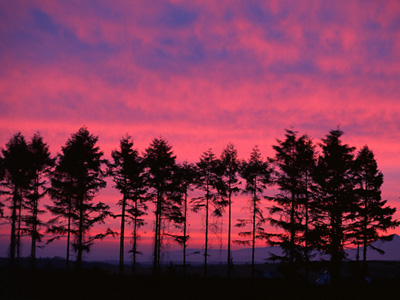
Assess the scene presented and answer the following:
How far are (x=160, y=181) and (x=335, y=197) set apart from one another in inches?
643

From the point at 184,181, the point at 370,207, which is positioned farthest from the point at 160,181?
the point at 370,207

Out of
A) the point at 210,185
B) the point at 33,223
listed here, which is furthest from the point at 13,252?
the point at 210,185

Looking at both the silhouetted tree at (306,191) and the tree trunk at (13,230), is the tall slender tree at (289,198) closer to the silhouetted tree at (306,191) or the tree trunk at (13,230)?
the silhouetted tree at (306,191)

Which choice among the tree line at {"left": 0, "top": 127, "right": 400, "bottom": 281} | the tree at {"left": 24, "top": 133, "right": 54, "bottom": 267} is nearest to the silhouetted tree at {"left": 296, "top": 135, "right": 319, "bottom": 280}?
the tree line at {"left": 0, "top": 127, "right": 400, "bottom": 281}

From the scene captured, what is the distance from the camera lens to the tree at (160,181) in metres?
37.2

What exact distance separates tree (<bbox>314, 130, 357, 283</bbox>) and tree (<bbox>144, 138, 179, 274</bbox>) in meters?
14.0

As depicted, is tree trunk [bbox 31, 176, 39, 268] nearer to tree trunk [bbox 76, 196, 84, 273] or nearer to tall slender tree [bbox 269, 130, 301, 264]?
tree trunk [bbox 76, 196, 84, 273]

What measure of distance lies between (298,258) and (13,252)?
2730cm

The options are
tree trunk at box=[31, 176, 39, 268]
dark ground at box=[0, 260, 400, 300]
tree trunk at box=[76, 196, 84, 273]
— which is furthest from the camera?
tree trunk at box=[31, 176, 39, 268]

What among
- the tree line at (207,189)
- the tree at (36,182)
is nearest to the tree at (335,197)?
the tree line at (207,189)

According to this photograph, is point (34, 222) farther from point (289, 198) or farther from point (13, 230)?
point (289, 198)

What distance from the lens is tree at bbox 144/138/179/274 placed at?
3725 cm

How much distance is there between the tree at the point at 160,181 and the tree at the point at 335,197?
45.8 ft

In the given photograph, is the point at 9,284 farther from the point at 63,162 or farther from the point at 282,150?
the point at 282,150
